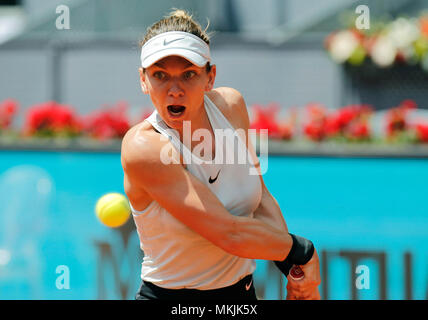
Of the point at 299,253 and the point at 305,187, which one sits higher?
the point at 305,187

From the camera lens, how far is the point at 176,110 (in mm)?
2168

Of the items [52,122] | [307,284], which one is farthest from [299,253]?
[52,122]

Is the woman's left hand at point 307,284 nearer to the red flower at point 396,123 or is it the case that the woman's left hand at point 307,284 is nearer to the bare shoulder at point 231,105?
the bare shoulder at point 231,105

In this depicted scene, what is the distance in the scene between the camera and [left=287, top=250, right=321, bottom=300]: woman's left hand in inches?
93.3

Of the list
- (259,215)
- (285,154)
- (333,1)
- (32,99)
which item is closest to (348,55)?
(333,1)

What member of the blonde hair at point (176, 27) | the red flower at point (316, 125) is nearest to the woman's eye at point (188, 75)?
the blonde hair at point (176, 27)

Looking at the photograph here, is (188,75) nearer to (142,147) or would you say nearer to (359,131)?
(142,147)

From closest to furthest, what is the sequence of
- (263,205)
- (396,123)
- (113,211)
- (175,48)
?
(175,48), (263,205), (113,211), (396,123)

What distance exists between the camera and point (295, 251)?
2.30 metres

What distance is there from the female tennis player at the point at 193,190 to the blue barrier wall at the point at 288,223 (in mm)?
2066

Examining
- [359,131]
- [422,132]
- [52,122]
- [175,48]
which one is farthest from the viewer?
[52,122]

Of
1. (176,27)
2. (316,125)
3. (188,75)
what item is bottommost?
(188,75)

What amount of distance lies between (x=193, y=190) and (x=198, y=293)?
435mm

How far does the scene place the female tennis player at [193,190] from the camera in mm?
2148
